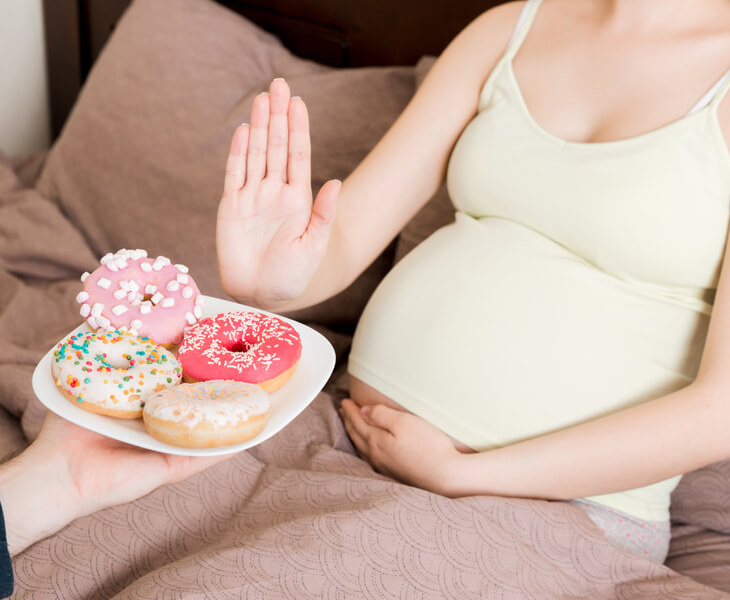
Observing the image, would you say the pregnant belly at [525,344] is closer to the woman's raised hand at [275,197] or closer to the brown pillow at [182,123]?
the woman's raised hand at [275,197]

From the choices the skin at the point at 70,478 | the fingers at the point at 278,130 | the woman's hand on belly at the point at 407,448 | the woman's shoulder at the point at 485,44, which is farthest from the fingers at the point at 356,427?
the woman's shoulder at the point at 485,44

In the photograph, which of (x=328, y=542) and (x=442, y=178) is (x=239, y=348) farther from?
(x=442, y=178)

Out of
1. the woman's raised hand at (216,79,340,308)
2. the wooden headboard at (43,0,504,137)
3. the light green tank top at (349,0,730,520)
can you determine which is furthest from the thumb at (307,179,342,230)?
the wooden headboard at (43,0,504,137)

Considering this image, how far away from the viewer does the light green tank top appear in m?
1.01

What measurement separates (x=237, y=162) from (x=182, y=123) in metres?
0.72

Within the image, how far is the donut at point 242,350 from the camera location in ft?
2.80

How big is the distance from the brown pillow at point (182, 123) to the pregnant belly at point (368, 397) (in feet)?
1.10

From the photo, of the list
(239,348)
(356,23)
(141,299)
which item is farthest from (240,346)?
(356,23)

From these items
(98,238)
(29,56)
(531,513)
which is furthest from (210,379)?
(29,56)

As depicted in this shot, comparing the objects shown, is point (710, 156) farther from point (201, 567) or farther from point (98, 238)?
point (98, 238)

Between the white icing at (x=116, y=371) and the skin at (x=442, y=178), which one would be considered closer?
the white icing at (x=116, y=371)

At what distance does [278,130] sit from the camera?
37.7 inches

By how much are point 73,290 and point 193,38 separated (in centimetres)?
65

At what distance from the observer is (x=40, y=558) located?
0.83 m
